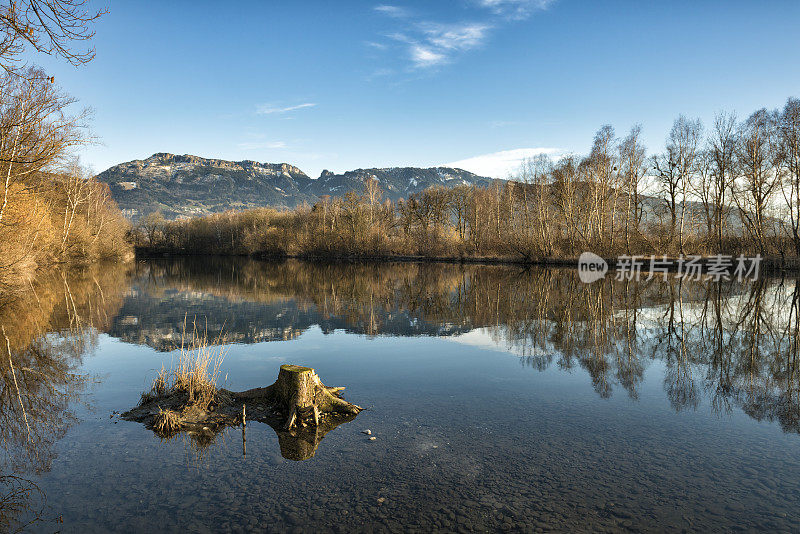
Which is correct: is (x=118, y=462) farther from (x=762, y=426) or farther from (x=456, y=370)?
(x=762, y=426)

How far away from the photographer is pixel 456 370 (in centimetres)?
1130

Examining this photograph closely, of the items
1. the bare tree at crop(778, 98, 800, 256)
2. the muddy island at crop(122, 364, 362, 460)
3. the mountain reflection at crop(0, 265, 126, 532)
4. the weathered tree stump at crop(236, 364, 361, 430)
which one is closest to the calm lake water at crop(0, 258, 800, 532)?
the mountain reflection at crop(0, 265, 126, 532)

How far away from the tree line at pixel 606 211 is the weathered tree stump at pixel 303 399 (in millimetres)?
41556

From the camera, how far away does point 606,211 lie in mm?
46781

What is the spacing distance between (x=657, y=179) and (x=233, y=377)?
47.3 m

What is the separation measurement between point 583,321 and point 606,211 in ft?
114

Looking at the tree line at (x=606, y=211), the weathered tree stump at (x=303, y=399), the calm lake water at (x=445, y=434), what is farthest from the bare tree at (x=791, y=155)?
the weathered tree stump at (x=303, y=399)

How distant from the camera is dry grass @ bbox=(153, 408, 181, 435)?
7363mm

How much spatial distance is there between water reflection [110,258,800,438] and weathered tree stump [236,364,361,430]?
18.5 ft

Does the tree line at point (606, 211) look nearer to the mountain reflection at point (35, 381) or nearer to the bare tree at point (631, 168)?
the bare tree at point (631, 168)

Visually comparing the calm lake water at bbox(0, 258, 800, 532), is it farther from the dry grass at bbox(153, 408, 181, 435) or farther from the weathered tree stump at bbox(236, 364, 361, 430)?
A: the weathered tree stump at bbox(236, 364, 361, 430)

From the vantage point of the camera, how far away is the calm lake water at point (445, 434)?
5.02 m

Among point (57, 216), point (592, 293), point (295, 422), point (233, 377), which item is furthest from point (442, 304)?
point (57, 216)

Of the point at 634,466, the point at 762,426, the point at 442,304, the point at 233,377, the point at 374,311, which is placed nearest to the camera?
the point at 634,466
